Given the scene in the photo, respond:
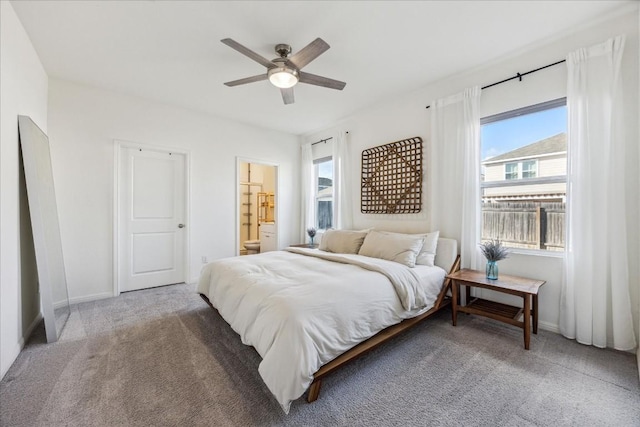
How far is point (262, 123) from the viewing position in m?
4.66

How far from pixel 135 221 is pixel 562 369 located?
4.75 meters

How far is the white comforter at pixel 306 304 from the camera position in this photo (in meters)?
1.48

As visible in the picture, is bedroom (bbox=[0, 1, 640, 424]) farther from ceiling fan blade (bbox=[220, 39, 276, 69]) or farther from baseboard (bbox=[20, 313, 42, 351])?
ceiling fan blade (bbox=[220, 39, 276, 69])

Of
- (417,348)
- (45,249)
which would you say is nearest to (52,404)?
(45,249)

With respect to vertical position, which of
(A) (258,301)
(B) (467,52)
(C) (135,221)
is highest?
(B) (467,52)

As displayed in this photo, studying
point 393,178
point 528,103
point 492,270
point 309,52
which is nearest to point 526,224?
point 492,270

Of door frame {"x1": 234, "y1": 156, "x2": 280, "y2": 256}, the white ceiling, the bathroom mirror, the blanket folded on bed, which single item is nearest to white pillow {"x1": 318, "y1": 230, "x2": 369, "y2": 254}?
the blanket folded on bed

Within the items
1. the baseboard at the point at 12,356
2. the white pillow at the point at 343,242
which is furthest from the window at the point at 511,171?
the baseboard at the point at 12,356

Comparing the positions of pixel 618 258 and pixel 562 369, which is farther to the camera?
pixel 618 258

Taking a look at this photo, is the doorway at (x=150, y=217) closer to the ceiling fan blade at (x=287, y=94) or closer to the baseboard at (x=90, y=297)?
the baseboard at (x=90, y=297)

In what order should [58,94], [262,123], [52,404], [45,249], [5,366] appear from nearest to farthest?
1. [52,404]
2. [5,366]
3. [45,249]
4. [58,94]
5. [262,123]

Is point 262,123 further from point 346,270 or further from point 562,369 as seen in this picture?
point 562,369

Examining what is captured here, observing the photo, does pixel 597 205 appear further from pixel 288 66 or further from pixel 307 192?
pixel 307 192

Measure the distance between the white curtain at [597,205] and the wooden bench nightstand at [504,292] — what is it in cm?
31
